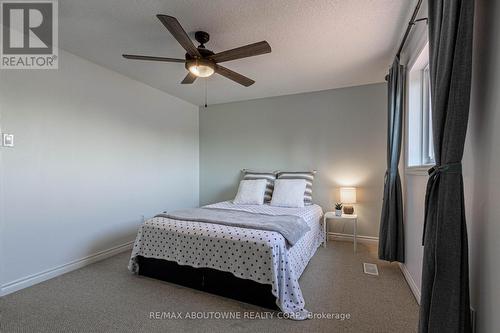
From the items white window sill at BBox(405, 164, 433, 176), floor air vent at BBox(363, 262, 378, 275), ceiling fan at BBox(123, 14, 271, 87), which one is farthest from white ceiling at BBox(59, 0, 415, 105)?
floor air vent at BBox(363, 262, 378, 275)

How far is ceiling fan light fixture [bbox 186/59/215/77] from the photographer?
2092 mm

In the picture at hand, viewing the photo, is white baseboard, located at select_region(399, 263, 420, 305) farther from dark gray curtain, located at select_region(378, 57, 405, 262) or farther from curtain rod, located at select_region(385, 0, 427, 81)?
curtain rod, located at select_region(385, 0, 427, 81)

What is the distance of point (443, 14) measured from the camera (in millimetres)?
1180

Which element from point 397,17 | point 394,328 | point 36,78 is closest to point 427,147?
point 397,17

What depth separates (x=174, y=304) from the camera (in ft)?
6.59

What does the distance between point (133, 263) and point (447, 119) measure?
286 cm

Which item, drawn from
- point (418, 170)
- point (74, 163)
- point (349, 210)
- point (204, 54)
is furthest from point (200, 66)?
point (349, 210)

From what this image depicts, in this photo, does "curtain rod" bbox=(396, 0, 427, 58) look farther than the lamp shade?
No

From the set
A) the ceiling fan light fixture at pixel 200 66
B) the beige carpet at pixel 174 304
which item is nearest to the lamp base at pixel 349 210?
the beige carpet at pixel 174 304

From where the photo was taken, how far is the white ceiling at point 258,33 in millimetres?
1906

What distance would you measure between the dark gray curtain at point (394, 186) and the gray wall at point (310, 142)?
98 centimetres

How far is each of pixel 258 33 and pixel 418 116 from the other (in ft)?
5.71

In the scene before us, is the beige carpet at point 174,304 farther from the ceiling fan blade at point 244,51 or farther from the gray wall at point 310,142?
the ceiling fan blade at point 244,51

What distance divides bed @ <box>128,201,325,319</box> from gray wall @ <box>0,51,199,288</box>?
2.95 ft
